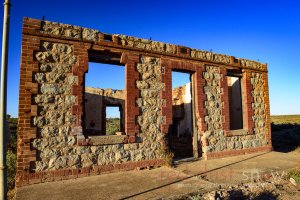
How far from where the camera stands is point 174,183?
5.52 m

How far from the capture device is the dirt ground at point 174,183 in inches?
190

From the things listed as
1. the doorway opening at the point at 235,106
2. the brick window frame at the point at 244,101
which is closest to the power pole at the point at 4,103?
the brick window frame at the point at 244,101

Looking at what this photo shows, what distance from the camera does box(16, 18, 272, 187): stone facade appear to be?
6.02m

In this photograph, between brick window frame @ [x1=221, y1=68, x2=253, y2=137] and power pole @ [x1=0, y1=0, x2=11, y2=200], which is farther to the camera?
brick window frame @ [x1=221, y1=68, x2=253, y2=137]

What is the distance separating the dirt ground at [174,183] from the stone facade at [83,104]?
0.50 metres

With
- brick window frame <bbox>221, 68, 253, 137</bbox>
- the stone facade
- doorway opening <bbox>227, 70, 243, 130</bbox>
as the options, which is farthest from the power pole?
doorway opening <bbox>227, 70, 243, 130</bbox>

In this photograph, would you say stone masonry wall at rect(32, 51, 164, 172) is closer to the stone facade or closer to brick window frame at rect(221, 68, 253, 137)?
the stone facade

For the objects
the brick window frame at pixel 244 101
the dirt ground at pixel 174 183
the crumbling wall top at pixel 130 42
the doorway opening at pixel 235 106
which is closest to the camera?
the dirt ground at pixel 174 183

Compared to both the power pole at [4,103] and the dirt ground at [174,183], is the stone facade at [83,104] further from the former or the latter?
the power pole at [4,103]

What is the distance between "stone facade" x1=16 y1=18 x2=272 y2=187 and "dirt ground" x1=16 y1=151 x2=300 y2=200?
19.7 inches

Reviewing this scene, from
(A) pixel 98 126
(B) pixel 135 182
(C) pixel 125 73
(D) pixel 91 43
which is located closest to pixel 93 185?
(B) pixel 135 182

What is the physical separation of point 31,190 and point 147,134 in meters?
3.36

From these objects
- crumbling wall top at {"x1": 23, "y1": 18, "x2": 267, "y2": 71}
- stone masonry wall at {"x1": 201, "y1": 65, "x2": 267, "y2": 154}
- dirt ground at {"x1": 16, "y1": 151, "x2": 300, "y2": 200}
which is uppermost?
crumbling wall top at {"x1": 23, "y1": 18, "x2": 267, "y2": 71}

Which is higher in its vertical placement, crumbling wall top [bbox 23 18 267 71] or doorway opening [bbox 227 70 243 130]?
crumbling wall top [bbox 23 18 267 71]
